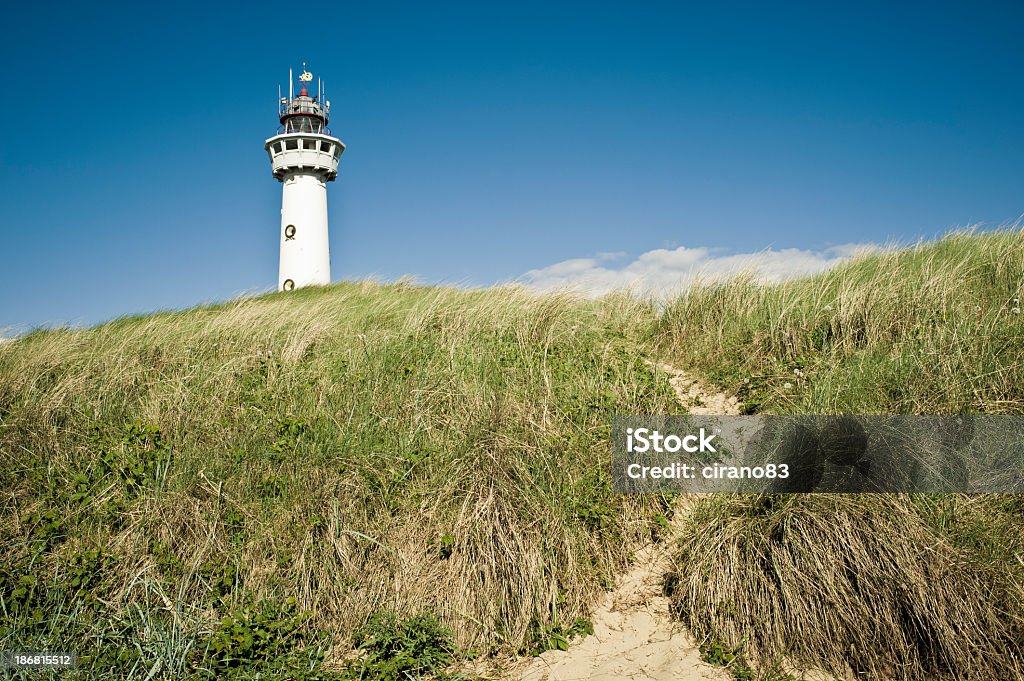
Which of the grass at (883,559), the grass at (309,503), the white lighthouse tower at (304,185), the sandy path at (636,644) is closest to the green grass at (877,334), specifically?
the grass at (883,559)

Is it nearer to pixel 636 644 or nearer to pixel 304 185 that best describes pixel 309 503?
pixel 636 644

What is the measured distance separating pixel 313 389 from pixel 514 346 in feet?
7.24

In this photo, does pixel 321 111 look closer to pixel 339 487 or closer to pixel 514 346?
pixel 514 346

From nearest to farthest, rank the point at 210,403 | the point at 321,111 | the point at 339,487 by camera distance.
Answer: the point at 339,487 → the point at 210,403 → the point at 321,111

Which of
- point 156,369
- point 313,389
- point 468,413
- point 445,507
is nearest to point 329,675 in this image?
point 445,507

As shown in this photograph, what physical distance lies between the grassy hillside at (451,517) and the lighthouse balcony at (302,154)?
17649 millimetres

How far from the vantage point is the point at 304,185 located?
22438mm

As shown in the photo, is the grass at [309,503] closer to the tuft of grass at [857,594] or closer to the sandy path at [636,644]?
the sandy path at [636,644]

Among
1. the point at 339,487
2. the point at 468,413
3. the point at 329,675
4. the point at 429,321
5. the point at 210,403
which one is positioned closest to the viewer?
the point at 329,675

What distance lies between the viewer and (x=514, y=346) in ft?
21.2

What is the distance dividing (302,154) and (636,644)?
22571 mm

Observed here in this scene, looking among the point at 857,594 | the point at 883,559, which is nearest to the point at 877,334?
the point at 883,559

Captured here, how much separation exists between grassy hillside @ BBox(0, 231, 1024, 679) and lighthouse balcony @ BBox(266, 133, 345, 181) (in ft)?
57.9

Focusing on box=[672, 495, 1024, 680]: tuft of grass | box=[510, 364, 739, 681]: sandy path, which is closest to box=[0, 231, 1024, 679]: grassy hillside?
box=[672, 495, 1024, 680]: tuft of grass
